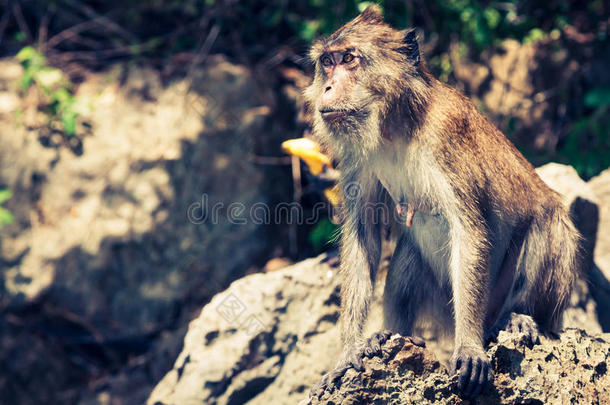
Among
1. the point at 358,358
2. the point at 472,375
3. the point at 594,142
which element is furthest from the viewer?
the point at 594,142

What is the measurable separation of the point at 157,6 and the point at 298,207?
281 centimetres

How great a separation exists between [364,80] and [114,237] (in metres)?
3.45

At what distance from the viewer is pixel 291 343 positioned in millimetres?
4457

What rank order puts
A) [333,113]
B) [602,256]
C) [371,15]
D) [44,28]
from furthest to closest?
[44,28] → [602,256] → [371,15] → [333,113]

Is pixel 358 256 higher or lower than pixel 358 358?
higher

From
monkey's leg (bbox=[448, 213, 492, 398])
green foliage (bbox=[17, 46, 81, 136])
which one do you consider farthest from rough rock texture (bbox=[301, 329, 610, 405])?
green foliage (bbox=[17, 46, 81, 136])

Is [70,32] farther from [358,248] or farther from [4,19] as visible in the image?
[358,248]

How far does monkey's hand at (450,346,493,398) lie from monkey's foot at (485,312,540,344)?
1.22 ft

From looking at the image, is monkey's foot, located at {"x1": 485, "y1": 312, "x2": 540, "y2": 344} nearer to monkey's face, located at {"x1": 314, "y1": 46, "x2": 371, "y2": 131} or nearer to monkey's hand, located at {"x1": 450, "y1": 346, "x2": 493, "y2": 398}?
monkey's hand, located at {"x1": 450, "y1": 346, "x2": 493, "y2": 398}

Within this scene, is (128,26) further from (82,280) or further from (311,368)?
(311,368)

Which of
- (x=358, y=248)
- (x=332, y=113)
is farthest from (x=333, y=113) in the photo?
(x=358, y=248)

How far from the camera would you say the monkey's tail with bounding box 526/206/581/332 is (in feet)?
12.4

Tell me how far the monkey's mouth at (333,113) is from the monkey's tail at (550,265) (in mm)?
1387

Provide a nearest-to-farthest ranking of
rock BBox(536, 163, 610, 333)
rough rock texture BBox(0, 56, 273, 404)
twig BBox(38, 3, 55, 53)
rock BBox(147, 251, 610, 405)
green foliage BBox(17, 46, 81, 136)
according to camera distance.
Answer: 1. rock BBox(147, 251, 610, 405)
2. rock BBox(536, 163, 610, 333)
3. rough rock texture BBox(0, 56, 273, 404)
4. green foliage BBox(17, 46, 81, 136)
5. twig BBox(38, 3, 55, 53)
